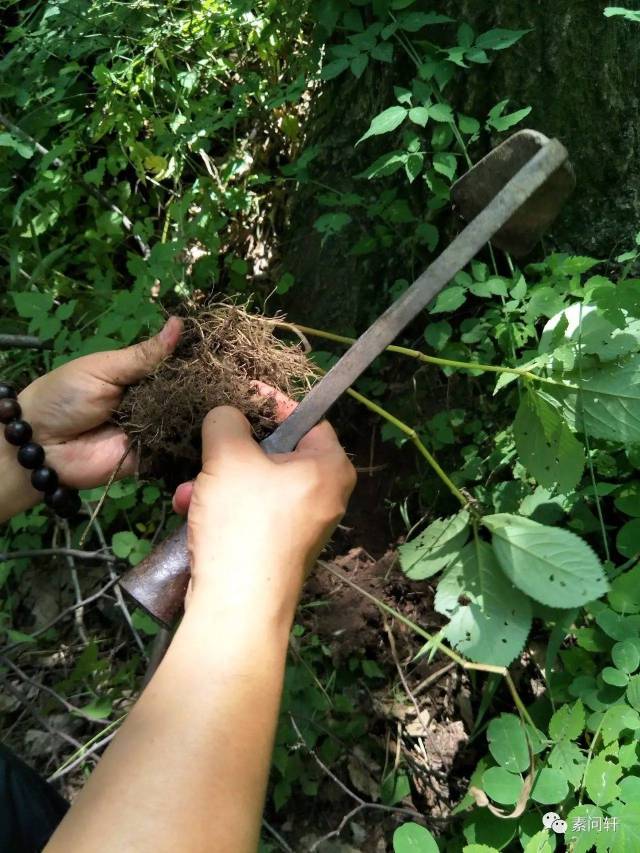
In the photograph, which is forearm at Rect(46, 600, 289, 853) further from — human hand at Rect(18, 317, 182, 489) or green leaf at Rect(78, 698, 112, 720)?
green leaf at Rect(78, 698, 112, 720)

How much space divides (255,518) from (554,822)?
90cm

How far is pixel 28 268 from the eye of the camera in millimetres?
2527

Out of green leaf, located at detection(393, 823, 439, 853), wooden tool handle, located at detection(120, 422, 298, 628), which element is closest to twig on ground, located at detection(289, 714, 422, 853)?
green leaf, located at detection(393, 823, 439, 853)

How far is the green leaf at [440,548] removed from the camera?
4.52 feet

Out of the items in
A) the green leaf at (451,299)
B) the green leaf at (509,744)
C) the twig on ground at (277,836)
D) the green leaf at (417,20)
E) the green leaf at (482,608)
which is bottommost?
the twig on ground at (277,836)

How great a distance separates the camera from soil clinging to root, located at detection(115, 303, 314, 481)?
1373mm

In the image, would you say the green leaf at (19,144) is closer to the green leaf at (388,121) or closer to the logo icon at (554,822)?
the green leaf at (388,121)

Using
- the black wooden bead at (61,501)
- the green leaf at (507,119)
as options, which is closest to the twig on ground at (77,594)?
the black wooden bead at (61,501)

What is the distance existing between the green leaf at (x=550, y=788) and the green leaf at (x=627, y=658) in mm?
247

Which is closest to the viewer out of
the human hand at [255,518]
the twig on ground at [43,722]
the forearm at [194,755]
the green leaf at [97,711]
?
the forearm at [194,755]

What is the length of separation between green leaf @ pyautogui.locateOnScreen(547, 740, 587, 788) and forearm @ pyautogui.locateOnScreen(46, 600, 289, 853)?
2.35 feet

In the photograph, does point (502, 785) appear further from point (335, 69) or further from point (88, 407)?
point (335, 69)

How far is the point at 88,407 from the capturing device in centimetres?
146

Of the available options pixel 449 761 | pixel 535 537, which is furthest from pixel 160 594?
pixel 449 761
